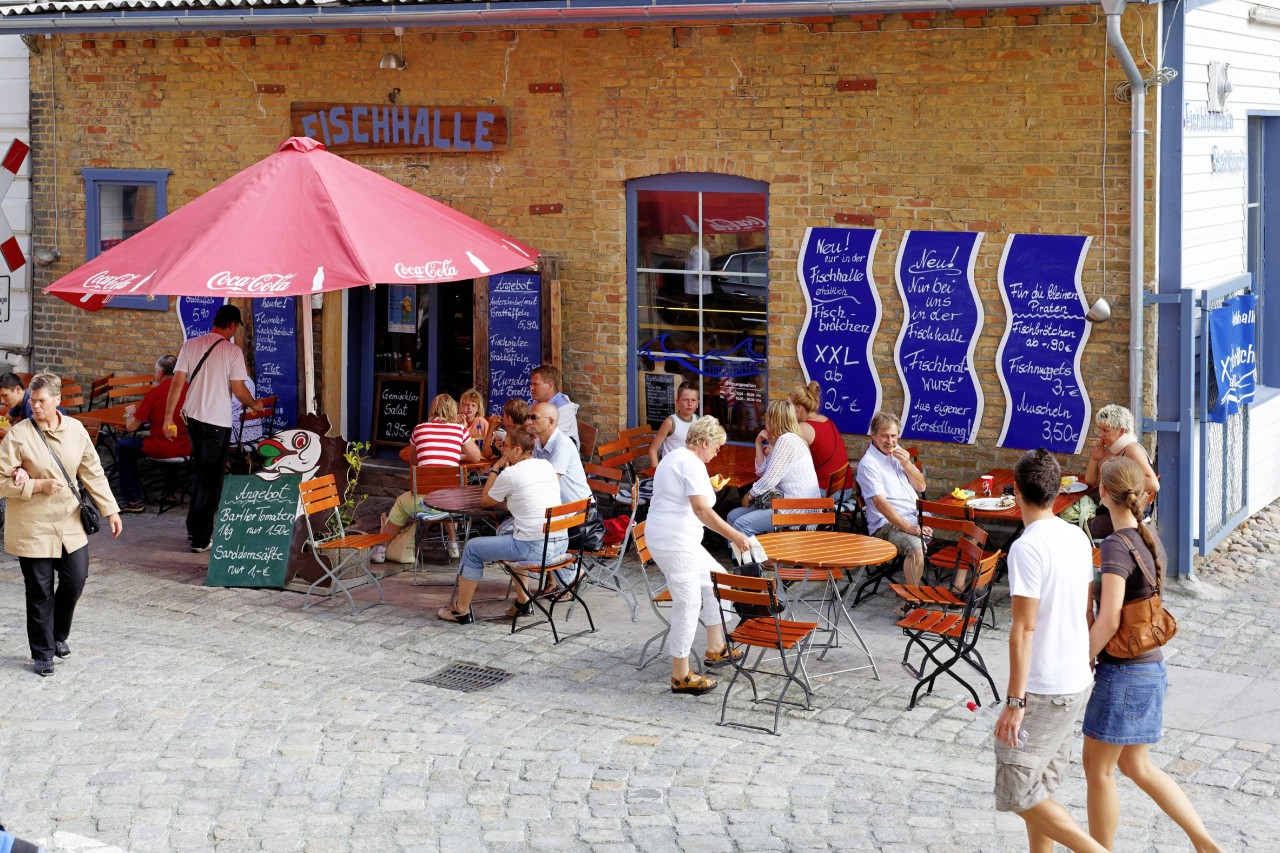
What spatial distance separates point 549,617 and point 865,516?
2.62 meters

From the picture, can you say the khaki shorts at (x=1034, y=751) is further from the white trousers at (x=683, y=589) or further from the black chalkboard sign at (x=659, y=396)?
the black chalkboard sign at (x=659, y=396)

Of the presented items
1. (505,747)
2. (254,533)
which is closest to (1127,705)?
(505,747)

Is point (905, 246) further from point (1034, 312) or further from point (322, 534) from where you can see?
point (322, 534)

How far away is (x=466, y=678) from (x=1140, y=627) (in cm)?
426

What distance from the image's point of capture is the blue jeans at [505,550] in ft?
32.4

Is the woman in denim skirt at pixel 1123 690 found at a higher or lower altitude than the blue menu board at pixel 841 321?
lower

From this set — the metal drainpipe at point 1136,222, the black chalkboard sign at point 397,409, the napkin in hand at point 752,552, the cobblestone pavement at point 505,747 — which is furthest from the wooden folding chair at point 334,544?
the metal drainpipe at point 1136,222

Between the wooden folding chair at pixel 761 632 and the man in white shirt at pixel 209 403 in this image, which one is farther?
the man in white shirt at pixel 209 403

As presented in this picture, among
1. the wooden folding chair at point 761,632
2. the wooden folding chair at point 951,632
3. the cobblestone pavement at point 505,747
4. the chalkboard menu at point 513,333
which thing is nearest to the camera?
the cobblestone pavement at point 505,747

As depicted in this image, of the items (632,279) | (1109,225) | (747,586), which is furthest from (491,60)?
(747,586)

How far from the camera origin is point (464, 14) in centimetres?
1191

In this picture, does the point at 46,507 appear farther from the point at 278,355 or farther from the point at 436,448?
the point at 278,355

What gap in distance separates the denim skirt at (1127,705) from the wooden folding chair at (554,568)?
4.18 meters

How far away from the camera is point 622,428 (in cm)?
1289
